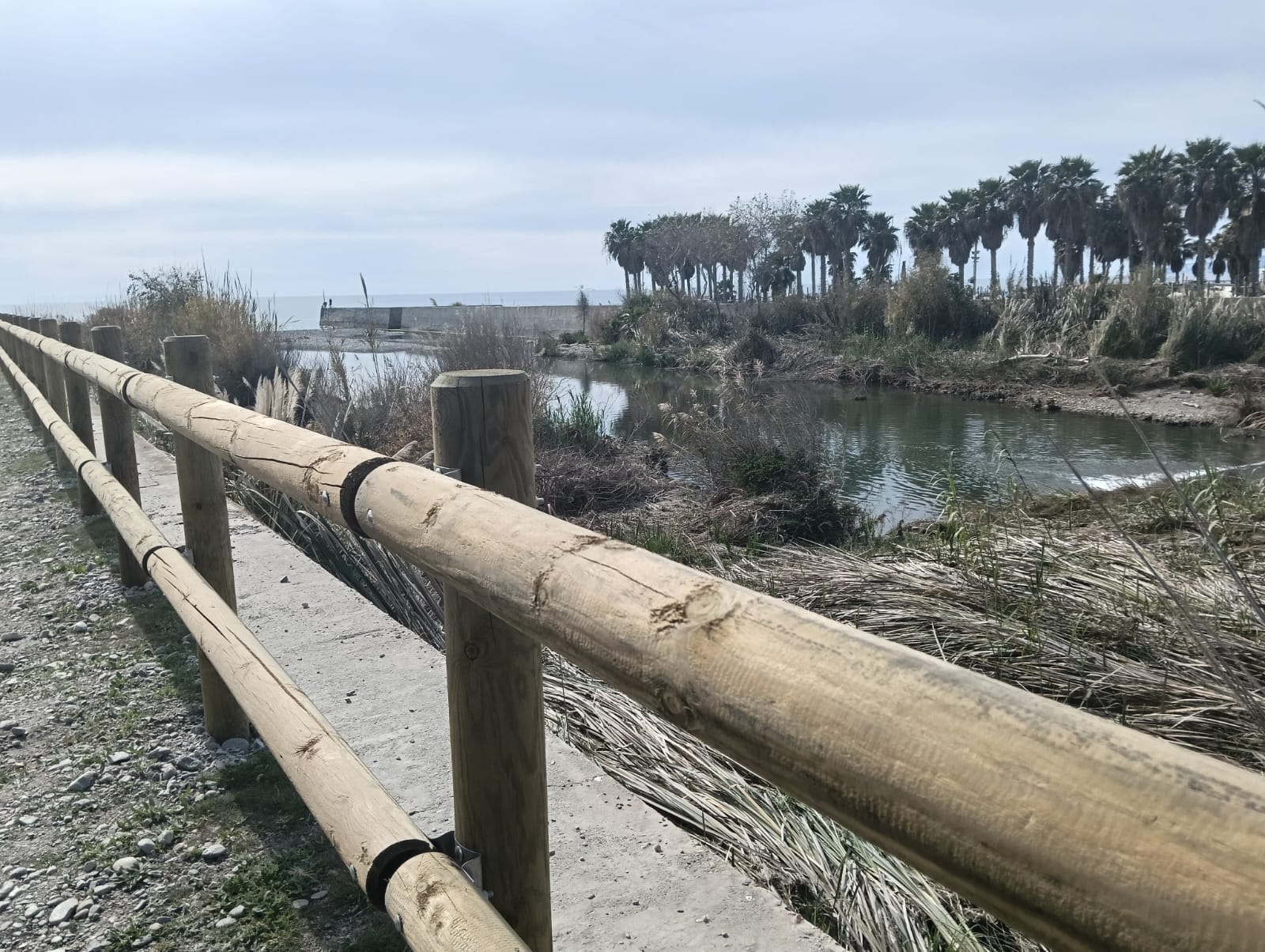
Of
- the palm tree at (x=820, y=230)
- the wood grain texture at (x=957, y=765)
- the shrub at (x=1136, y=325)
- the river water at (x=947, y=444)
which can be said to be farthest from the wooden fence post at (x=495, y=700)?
the palm tree at (x=820, y=230)

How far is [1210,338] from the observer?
70.4ft

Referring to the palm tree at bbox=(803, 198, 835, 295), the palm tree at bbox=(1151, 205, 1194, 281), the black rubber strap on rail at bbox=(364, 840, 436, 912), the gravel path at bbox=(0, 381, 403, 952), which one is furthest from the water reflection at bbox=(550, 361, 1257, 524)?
the palm tree at bbox=(803, 198, 835, 295)

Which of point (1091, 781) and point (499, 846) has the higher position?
point (1091, 781)

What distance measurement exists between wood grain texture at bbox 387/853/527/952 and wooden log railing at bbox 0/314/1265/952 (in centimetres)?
44

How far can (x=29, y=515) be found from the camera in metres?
6.66

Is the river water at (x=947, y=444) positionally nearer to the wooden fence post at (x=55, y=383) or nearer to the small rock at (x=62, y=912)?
the wooden fence post at (x=55, y=383)

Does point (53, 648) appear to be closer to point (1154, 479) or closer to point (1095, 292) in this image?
point (1154, 479)

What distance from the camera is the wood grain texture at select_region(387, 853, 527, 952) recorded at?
122 centimetres

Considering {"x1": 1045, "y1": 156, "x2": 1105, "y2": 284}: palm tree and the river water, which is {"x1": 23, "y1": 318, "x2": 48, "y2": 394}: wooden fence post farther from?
{"x1": 1045, "y1": 156, "x2": 1105, "y2": 284}: palm tree


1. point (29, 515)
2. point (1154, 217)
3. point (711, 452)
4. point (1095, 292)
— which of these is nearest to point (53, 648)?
point (29, 515)

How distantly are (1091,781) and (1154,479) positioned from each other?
11.3 meters

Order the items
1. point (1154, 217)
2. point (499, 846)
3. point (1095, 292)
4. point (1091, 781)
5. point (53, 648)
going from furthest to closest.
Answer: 1. point (1154, 217)
2. point (1095, 292)
3. point (53, 648)
4. point (499, 846)
5. point (1091, 781)

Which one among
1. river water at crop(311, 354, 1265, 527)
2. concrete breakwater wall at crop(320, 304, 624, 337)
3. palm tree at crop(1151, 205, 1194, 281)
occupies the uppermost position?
palm tree at crop(1151, 205, 1194, 281)

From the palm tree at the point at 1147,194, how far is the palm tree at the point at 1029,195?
5.40 meters
